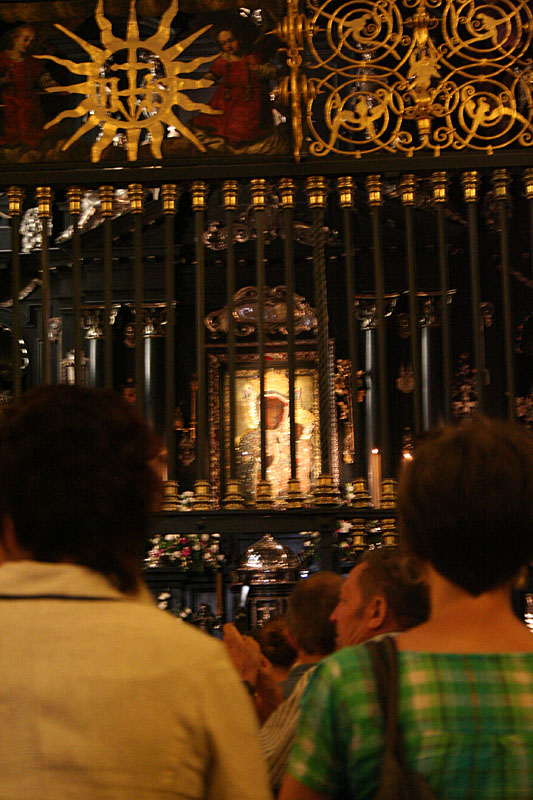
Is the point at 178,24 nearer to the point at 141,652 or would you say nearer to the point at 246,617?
the point at 246,617

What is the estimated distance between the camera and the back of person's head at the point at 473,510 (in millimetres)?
1865

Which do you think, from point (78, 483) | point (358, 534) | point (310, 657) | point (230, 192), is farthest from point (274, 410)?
point (78, 483)

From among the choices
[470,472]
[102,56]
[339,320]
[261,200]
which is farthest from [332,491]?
[339,320]

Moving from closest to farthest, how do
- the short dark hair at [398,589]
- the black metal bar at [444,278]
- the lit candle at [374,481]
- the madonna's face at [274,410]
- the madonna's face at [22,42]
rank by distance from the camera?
the short dark hair at [398,589] → the black metal bar at [444,278] → the madonna's face at [22,42] → the lit candle at [374,481] → the madonna's face at [274,410]

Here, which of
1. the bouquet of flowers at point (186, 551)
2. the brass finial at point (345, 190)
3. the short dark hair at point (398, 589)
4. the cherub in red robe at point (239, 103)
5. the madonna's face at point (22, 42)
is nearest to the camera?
the short dark hair at point (398, 589)

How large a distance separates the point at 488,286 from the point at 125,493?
10481 millimetres

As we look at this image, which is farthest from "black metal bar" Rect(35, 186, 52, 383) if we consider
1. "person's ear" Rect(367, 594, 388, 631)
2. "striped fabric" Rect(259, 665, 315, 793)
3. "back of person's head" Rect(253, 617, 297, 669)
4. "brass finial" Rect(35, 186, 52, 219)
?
"person's ear" Rect(367, 594, 388, 631)

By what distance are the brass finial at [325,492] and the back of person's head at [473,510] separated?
4.54 meters

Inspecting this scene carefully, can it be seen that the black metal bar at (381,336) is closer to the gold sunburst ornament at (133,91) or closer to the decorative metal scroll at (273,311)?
the gold sunburst ornament at (133,91)

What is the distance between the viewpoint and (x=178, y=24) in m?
12.2

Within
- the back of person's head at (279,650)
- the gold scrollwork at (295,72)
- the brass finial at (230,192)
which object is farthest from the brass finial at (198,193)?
the back of person's head at (279,650)

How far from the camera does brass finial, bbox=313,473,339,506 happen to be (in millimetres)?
6457

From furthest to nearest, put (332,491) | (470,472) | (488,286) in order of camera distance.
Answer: (488,286) → (332,491) → (470,472)

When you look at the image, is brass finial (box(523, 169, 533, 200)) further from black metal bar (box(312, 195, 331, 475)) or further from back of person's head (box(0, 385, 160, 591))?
back of person's head (box(0, 385, 160, 591))
